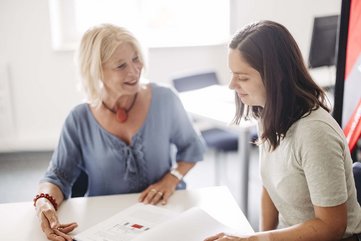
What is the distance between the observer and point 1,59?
3.79 meters

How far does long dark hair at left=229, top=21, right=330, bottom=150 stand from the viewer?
121cm

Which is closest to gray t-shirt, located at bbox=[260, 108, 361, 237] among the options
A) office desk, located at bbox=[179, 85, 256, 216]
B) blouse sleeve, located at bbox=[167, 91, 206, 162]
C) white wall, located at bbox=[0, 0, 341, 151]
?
blouse sleeve, located at bbox=[167, 91, 206, 162]

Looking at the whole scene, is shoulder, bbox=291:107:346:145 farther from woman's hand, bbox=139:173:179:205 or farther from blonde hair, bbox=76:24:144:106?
blonde hair, bbox=76:24:144:106

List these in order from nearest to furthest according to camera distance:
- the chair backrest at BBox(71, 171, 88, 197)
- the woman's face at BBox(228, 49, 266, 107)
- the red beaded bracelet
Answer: the woman's face at BBox(228, 49, 266, 107) → the red beaded bracelet → the chair backrest at BBox(71, 171, 88, 197)

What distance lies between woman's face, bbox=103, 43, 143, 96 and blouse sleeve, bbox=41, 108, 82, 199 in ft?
0.67

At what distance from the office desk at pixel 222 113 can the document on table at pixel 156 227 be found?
0.83 metres

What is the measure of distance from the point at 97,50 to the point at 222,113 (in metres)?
0.98

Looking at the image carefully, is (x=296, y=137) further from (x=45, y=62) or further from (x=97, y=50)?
(x=45, y=62)

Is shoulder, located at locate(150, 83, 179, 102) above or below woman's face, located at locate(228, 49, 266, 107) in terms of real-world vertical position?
below

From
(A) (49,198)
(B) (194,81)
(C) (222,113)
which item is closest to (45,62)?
(B) (194,81)

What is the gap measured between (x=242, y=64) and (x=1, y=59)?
305cm

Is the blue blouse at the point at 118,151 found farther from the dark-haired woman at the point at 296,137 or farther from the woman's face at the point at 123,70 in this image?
the dark-haired woman at the point at 296,137

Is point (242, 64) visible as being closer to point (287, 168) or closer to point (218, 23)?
point (287, 168)

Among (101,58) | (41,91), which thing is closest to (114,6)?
(41,91)
